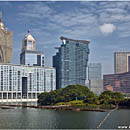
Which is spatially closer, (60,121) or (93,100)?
(60,121)

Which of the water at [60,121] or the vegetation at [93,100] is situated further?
the vegetation at [93,100]

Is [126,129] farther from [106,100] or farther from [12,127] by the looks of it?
[106,100]

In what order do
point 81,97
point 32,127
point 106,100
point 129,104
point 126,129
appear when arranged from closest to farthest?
point 126,129 < point 32,127 < point 129,104 < point 106,100 < point 81,97

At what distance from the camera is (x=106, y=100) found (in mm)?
157250

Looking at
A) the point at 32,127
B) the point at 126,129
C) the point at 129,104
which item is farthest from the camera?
the point at 129,104

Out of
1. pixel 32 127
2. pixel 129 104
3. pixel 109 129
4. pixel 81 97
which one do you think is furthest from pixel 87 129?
pixel 81 97

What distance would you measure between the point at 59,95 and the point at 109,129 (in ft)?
423

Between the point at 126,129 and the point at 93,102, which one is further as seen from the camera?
the point at 93,102

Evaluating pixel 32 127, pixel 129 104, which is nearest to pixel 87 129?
pixel 32 127

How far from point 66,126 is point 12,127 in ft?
50.5

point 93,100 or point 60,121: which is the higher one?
point 60,121

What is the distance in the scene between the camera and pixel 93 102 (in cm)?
16175

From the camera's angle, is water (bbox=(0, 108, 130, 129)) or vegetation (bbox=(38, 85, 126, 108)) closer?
water (bbox=(0, 108, 130, 129))

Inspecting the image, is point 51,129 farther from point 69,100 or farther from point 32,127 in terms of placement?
point 69,100
